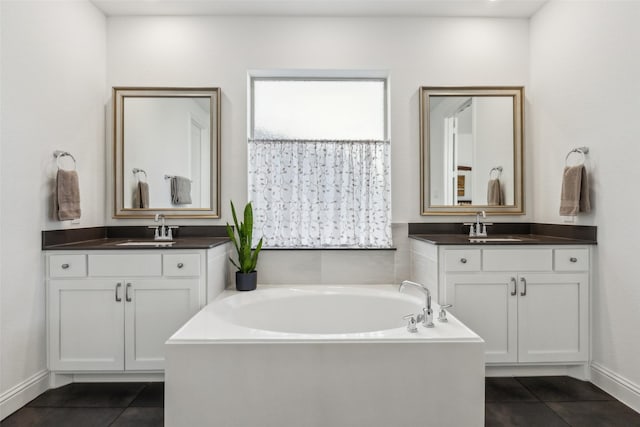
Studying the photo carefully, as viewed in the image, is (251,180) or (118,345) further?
(251,180)

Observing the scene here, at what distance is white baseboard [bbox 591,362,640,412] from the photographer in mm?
2055

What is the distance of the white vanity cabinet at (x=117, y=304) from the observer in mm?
2291

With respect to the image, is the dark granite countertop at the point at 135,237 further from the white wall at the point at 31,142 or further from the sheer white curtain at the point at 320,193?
the sheer white curtain at the point at 320,193

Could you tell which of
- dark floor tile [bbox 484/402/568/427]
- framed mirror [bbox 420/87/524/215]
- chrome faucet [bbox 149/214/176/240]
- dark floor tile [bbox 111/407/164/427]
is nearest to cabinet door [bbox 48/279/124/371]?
dark floor tile [bbox 111/407/164/427]

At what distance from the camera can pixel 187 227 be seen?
297 centimetres

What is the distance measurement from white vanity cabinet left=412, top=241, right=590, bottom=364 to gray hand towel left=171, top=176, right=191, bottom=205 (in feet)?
6.55

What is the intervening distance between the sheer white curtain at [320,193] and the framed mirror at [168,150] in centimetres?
38

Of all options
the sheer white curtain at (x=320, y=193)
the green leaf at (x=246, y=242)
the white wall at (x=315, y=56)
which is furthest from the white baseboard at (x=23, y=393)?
the sheer white curtain at (x=320, y=193)

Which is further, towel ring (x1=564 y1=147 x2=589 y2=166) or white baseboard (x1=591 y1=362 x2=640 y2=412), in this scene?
towel ring (x1=564 y1=147 x2=589 y2=166)

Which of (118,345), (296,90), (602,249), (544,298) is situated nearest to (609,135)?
(602,249)

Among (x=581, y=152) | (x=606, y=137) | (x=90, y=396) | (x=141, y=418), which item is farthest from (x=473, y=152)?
(x=90, y=396)

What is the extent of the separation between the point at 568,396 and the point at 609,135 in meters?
1.59

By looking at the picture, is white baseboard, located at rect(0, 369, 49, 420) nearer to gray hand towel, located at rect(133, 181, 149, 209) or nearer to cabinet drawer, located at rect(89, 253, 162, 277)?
cabinet drawer, located at rect(89, 253, 162, 277)

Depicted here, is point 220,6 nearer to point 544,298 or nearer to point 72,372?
point 72,372
